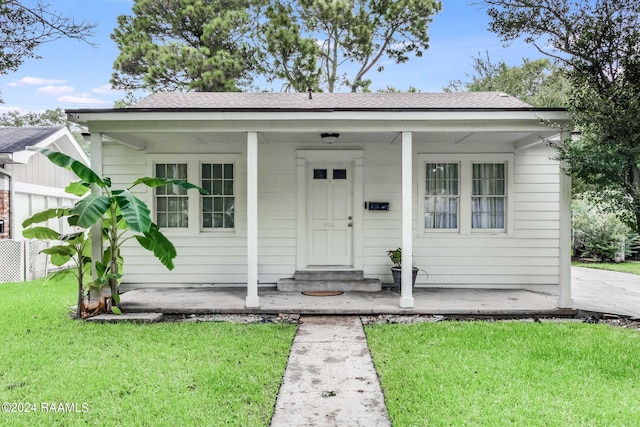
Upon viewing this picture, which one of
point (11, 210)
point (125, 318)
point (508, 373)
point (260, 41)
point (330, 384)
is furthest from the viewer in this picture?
point (260, 41)

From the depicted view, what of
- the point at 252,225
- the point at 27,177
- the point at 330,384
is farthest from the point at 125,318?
the point at 27,177

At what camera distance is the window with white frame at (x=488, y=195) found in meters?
7.82

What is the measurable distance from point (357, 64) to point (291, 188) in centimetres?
1323

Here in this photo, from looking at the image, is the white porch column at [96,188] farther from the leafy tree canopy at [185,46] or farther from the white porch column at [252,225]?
the leafy tree canopy at [185,46]

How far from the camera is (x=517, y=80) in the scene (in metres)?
21.8

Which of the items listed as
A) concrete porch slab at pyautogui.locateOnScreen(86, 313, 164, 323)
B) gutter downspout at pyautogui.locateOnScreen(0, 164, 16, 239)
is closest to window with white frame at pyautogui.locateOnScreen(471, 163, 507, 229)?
concrete porch slab at pyautogui.locateOnScreen(86, 313, 164, 323)

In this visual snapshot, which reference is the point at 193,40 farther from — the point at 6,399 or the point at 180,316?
the point at 6,399

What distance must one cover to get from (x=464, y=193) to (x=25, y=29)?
7.46 metres

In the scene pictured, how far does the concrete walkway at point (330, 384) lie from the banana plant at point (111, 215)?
7.59 feet

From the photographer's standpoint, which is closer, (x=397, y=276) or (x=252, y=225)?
(x=252, y=225)

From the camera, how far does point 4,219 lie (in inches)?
423

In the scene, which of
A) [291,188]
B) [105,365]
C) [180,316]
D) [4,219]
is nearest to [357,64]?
[291,188]

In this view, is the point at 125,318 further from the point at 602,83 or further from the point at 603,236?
the point at 603,236

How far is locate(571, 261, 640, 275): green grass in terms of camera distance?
35.1ft
